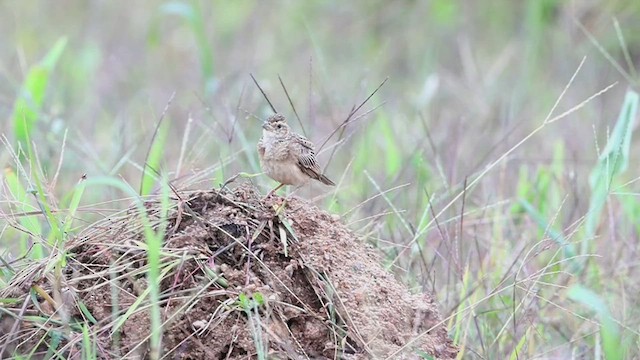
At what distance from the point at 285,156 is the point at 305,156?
100mm

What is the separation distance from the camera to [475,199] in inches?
246

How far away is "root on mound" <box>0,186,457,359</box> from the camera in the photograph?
11.0 ft

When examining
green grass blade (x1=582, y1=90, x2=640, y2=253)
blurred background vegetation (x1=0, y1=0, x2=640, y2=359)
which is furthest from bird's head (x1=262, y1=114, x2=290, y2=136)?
green grass blade (x1=582, y1=90, x2=640, y2=253)

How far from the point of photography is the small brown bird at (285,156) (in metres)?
4.05

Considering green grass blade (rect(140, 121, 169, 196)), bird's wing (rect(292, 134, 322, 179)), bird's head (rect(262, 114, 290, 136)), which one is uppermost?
bird's head (rect(262, 114, 290, 136))

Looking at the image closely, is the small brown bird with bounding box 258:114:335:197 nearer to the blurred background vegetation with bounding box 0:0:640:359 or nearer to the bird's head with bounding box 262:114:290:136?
the bird's head with bounding box 262:114:290:136

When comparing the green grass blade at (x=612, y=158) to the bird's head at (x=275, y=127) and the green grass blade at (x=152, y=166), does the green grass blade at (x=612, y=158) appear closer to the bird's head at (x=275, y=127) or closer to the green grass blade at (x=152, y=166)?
the bird's head at (x=275, y=127)

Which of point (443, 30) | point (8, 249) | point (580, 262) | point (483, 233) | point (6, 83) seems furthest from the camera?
point (443, 30)

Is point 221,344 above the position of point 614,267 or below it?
above

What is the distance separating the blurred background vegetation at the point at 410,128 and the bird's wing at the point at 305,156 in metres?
0.31

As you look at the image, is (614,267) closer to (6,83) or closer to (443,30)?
(6,83)

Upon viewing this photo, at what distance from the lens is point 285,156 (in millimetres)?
4031

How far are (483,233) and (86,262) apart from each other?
9.16 feet

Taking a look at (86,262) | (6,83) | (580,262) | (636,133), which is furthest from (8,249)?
(636,133)
